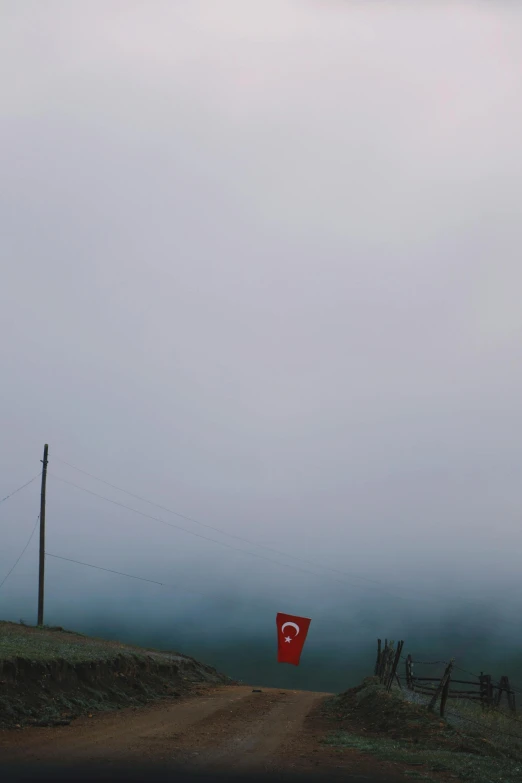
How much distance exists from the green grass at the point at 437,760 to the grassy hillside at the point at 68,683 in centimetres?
774

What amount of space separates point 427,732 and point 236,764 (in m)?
8.31

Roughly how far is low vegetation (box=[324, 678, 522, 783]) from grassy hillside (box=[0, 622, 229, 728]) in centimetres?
738

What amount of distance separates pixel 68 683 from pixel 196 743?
26.4ft

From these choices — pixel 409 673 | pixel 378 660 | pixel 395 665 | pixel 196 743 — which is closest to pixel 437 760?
pixel 196 743

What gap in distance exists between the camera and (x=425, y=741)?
63.8ft

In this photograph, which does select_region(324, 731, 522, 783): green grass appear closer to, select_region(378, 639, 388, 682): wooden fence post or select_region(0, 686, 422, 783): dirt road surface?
select_region(0, 686, 422, 783): dirt road surface

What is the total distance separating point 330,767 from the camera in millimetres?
14773

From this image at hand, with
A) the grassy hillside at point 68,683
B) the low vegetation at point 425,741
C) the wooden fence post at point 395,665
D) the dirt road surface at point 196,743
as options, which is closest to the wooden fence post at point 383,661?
the wooden fence post at point 395,665

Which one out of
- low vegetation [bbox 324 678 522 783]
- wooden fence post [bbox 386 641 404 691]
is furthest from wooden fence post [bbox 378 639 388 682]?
low vegetation [bbox 324 678 522 783]

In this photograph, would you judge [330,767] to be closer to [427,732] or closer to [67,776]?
[67,776]

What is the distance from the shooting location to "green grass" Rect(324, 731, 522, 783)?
14.4 meters

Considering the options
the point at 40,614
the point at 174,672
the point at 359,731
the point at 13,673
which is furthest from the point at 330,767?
the point at 40,614

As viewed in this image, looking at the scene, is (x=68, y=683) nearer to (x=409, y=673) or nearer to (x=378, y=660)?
(x=378, y=660)

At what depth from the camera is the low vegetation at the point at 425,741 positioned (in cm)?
1505
